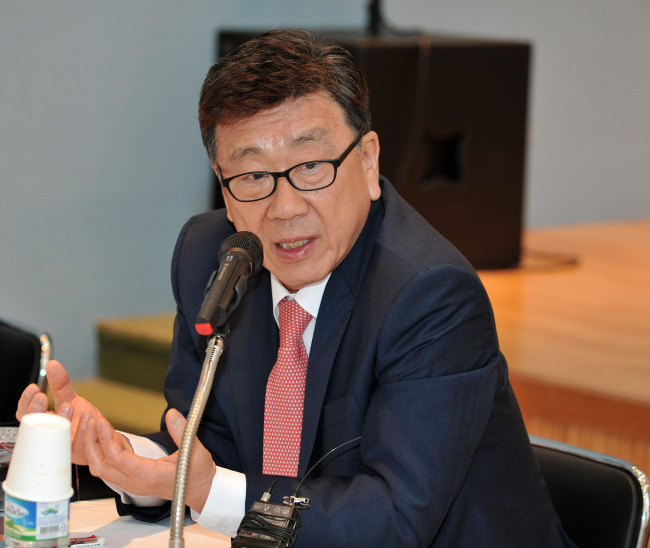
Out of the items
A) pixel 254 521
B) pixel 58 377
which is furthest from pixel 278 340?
pixel 254 521

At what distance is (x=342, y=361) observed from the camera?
164cm

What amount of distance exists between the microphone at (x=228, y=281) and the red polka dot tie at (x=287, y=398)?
0.41 meters

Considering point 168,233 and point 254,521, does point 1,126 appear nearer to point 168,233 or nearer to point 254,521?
Result: point 168,233

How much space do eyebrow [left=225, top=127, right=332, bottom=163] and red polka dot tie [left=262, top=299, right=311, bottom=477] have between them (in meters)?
0.29

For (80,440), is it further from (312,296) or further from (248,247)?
(312,296)

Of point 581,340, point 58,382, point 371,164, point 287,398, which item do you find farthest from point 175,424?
point 581,340

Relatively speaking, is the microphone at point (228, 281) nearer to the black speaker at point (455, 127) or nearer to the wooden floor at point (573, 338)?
the wooden floor at point (573, 338)

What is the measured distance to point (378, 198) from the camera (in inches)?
69.4

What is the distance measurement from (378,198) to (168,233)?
269 cm

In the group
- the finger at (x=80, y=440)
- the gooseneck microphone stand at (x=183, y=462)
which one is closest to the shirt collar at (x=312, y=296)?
the finger at (x=80, y=440)

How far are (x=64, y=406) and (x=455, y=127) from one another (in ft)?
10.8

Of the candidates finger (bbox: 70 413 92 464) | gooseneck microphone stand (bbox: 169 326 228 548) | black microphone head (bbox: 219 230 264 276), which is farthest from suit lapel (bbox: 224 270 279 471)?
gooseneck microphone stand (bbox: 169 326 228 548)

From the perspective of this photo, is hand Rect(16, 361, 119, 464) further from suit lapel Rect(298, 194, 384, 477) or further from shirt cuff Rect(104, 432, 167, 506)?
suit lapel Rect(298, 194, 384, 477)

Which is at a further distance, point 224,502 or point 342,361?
point 342,361
